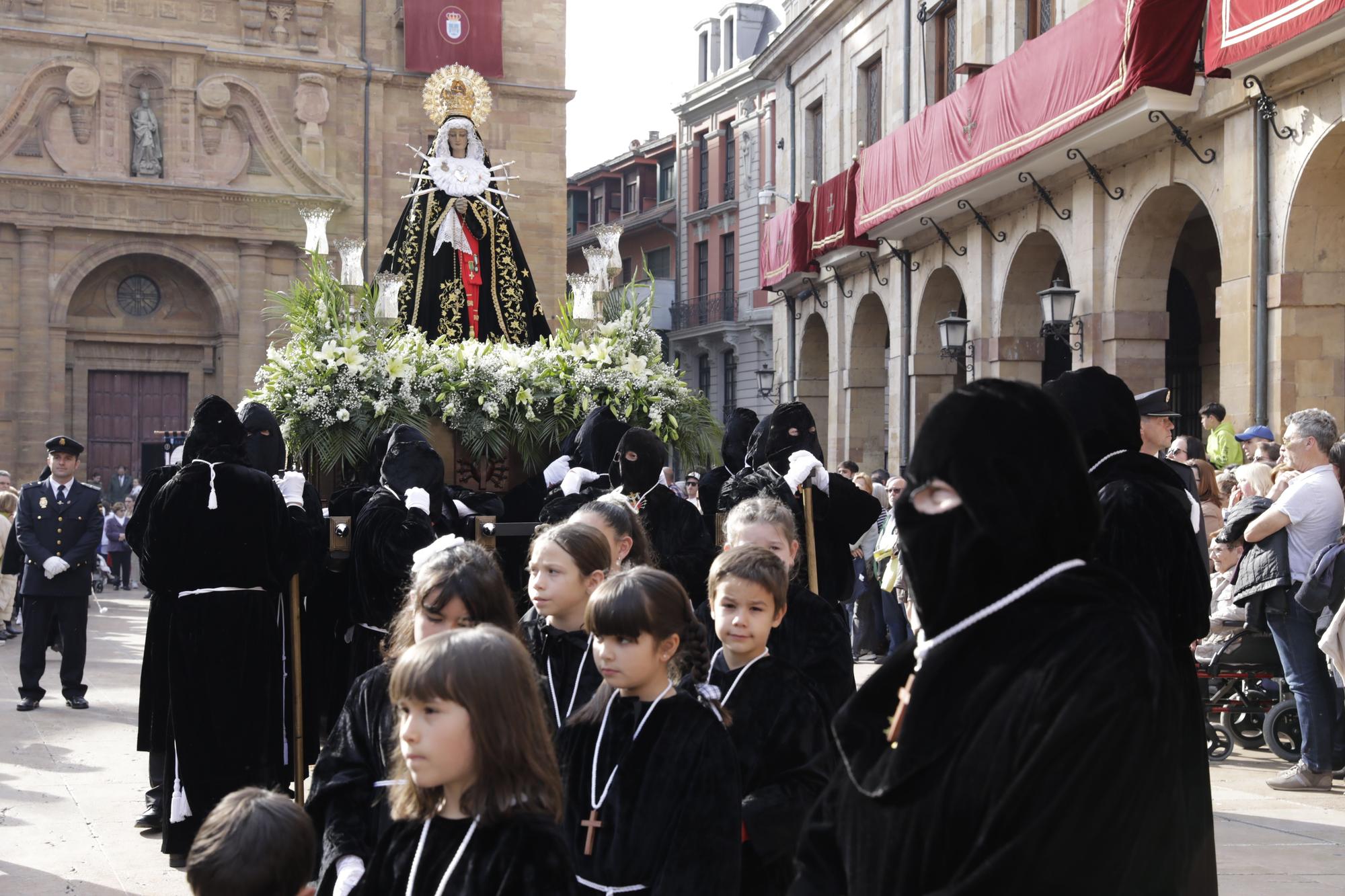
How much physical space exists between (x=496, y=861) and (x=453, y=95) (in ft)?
30.5

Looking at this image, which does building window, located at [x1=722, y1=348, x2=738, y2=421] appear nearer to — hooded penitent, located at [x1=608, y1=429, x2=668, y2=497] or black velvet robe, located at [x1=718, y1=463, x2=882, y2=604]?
black velvet robe, located at [x1=718, y1=463, x2=882, y2=604]

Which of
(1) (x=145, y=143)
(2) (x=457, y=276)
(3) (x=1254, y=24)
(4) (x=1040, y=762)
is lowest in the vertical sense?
(4) (x=1040, y=762)

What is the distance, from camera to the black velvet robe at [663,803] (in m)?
3.17

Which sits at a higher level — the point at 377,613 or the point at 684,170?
the point at 684,170

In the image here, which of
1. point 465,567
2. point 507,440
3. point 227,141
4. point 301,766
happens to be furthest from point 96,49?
point 465,567

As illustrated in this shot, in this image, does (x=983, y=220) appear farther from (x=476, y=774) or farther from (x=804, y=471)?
(x=476, y=774)

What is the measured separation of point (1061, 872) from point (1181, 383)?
16.9 meters

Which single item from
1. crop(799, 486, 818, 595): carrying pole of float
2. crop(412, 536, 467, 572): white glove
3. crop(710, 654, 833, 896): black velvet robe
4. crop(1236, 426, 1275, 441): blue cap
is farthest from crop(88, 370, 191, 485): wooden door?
crop(710, 654, 833, 896): black velvet robe

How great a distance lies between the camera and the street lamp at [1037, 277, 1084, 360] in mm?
14062

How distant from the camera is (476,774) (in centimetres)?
267

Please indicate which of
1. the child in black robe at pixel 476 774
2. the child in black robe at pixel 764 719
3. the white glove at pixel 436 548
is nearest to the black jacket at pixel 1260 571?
the child in black robe at pixel 764 719

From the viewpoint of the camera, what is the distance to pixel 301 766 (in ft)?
21.0

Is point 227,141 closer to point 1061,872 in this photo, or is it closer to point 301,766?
point 301,766

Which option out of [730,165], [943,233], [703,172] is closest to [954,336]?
[943,233]
